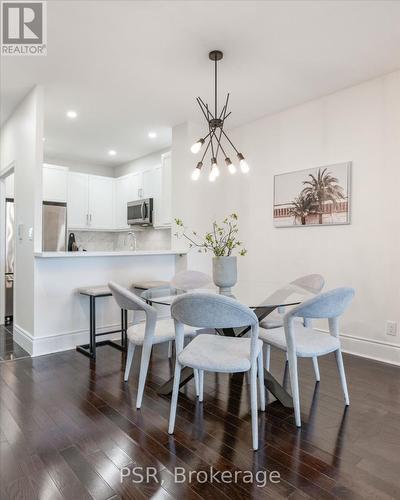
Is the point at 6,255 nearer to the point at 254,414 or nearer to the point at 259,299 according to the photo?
the point at 259,299

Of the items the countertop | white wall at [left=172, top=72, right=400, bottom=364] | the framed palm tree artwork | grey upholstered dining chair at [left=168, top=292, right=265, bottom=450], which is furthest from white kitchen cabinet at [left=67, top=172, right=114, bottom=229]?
grey upholstered dining chair at [left=168, top=292, right=265, bottom=450]

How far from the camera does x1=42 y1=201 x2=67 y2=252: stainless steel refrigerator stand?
5.23 m

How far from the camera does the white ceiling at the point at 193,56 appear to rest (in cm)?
240

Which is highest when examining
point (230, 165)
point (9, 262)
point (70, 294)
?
point (230, 165)

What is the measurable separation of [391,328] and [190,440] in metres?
2.31

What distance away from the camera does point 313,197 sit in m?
3.83

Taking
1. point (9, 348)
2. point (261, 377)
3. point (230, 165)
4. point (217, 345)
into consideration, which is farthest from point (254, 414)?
point (9, 348)

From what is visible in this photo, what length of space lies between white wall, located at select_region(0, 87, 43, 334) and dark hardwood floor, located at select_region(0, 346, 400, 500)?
3.50ft

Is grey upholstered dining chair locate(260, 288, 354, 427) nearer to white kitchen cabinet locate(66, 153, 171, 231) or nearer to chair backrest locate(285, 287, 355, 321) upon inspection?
chair backrest locate(285, 287, 355, 321)

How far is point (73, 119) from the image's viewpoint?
14.5 feet

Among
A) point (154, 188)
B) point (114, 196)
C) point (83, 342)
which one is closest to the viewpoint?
point (83, 342)

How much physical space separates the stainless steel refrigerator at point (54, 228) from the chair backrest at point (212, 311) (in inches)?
155

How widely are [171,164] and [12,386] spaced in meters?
3.30

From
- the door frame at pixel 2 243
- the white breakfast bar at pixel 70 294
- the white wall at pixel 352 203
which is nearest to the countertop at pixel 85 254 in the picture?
the white breakfast bar at pixel 70 294
